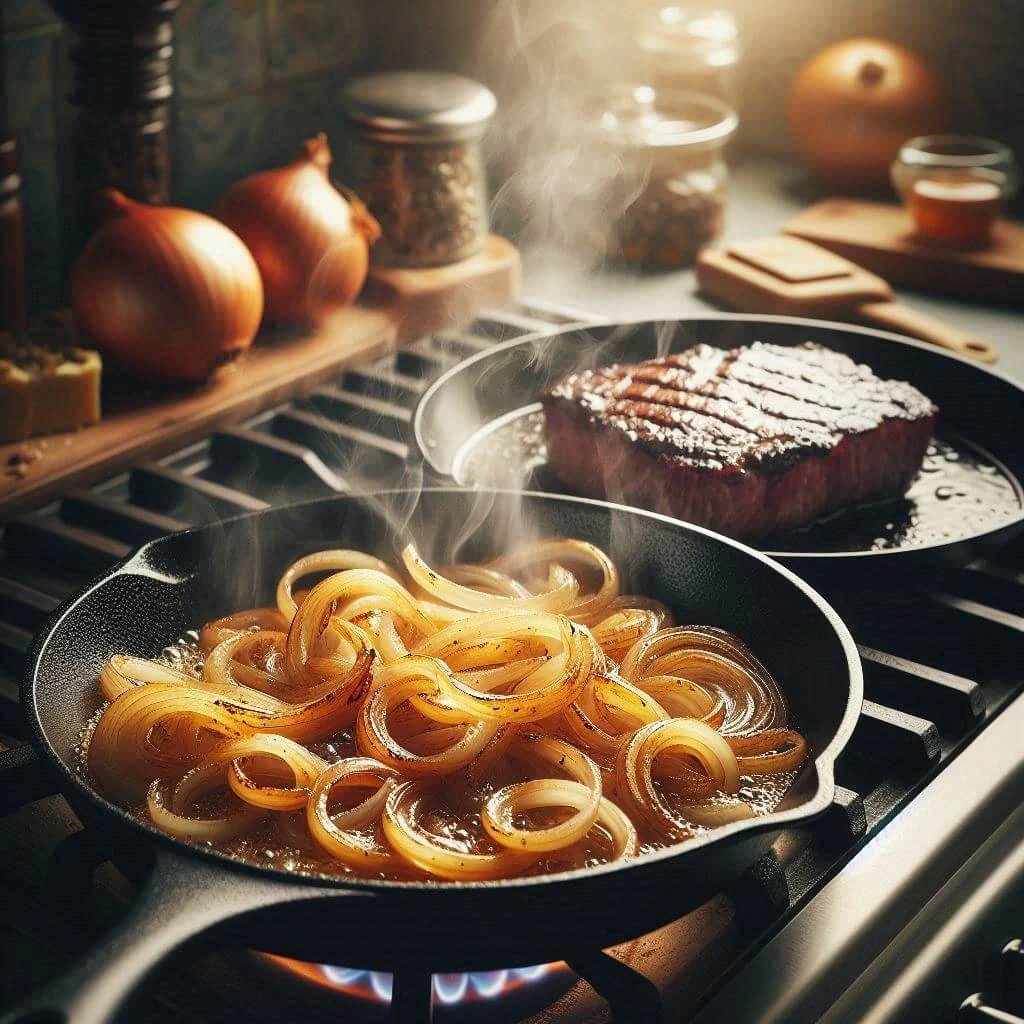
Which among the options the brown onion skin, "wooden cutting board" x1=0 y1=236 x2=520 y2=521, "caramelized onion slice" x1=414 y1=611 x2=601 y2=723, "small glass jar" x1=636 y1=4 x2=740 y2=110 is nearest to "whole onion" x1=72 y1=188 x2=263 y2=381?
"wooden cutting board" x1=0 y1=236 x2=520 y2=521

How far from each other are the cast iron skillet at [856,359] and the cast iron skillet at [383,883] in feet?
0.33

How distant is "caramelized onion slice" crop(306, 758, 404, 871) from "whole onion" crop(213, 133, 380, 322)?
3.67 feet

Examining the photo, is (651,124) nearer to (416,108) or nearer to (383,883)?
(416,108)

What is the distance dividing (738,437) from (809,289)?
0.70 meters

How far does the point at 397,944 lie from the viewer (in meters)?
0.74

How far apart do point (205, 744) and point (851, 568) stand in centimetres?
62

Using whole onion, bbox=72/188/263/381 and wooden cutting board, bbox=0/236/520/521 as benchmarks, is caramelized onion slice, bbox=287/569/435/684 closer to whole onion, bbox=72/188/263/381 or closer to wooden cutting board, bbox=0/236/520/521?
wooden cutting board, bbox=0/236/520/521

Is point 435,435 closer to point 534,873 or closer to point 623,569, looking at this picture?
point 623,569

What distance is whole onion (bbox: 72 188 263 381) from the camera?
166 cm

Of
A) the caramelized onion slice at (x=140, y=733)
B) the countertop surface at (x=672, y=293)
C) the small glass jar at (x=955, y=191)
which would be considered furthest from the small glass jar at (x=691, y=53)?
the caramelized onion slice at (x=140, y=733)

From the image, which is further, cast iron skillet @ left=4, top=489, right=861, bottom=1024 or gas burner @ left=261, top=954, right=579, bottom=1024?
gas burner @ left=261, top=954, right=579, bottom=1024

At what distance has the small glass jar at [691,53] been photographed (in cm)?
240

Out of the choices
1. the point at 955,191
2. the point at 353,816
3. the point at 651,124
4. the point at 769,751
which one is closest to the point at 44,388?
the point at 353,816

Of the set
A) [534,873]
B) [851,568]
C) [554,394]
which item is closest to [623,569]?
[851,568]
